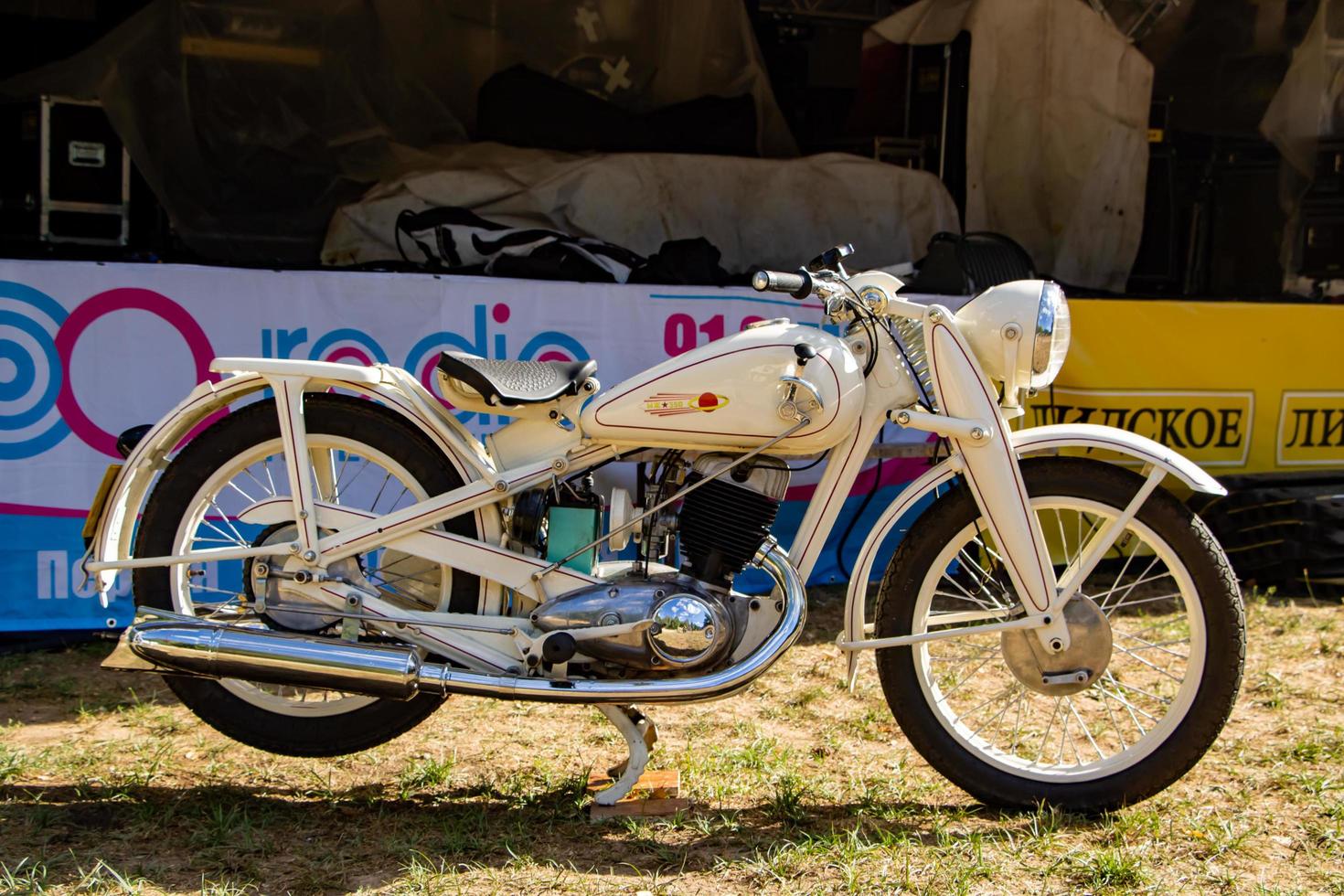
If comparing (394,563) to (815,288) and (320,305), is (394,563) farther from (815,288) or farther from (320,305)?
(320,305)

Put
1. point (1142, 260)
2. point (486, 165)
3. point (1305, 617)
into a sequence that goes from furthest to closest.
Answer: point (1142, 260) < point (486, 165) < point (1305, 617)

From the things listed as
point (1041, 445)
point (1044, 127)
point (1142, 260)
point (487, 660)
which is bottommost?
point (487, 660)

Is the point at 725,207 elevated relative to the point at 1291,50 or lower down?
lower down

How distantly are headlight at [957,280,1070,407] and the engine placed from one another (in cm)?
59

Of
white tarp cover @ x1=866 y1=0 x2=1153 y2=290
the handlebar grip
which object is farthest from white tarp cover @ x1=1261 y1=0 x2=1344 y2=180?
the handlebar grip

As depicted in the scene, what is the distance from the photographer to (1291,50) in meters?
7.78

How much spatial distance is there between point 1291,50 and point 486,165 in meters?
4.95

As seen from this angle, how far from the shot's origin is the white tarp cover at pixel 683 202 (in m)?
6.67

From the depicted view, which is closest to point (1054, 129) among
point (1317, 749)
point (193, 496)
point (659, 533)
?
point (1317, 749)

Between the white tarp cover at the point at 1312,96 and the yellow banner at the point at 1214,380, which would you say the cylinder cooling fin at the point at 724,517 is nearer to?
the yellow banner at the point at 1214,380

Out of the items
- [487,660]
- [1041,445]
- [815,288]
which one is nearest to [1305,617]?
[1041,445]

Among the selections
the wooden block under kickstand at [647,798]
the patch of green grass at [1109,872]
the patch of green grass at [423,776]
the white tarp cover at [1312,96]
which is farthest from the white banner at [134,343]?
the white tarp cover at [1312,96]

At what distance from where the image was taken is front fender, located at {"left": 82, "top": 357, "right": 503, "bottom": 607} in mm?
3209

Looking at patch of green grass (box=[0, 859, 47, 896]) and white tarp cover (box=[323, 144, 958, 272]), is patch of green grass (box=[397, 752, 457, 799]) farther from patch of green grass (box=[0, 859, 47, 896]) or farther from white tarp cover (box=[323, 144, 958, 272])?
white tarp cover (box=[323, 144, 958, 272])
